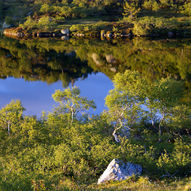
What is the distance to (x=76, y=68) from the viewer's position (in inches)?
3497

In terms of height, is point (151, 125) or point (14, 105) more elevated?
point (14, 105)

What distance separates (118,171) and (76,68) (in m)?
65.0

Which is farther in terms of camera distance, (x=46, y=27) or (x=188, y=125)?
(x=46, y=27)

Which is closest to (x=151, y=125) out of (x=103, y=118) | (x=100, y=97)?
(x=103, y=118)

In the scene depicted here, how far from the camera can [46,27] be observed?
17788cm

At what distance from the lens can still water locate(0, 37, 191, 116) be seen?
66.2 metres

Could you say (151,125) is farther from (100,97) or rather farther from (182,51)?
(182,51)

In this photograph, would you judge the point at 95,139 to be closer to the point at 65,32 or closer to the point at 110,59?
the point at 110,59

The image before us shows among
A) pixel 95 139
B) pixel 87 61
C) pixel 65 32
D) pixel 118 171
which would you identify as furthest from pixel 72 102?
pixel 65 32

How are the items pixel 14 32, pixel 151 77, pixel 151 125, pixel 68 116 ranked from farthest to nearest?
pixel 14 32 → pixel 151 77 → pixel 151 125 → pixel 68 116

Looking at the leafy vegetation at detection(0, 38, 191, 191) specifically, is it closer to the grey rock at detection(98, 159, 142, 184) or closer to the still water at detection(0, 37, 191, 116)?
the grey rock at detection(98, 159, 142, 184)

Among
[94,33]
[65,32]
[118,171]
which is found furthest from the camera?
[65,32]

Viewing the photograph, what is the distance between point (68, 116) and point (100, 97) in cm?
2481

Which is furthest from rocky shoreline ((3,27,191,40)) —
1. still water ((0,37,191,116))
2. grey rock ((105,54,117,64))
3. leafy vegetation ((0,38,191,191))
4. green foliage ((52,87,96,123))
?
green foliage ((52,87,96,123))
